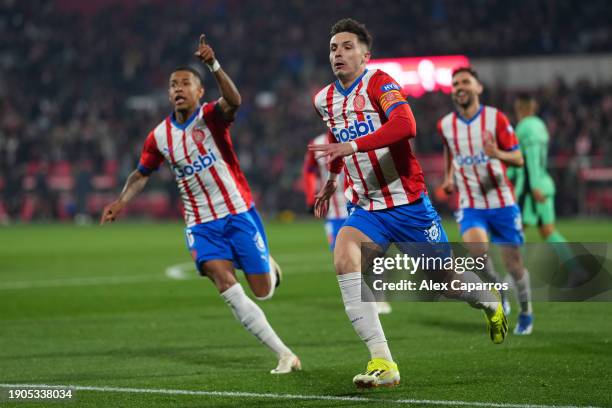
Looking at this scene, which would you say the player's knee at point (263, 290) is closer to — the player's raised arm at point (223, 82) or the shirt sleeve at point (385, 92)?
the player's raised arm at point (223, 82)

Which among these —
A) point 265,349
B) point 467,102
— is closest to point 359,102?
point 265,349

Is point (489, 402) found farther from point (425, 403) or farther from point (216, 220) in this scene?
point (216, 220)

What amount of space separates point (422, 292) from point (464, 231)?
180cm

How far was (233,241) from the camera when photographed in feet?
26.6

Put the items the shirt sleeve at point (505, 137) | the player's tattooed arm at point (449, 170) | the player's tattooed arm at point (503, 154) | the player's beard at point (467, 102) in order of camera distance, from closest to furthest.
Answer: the player's tattooed arm at point (503, 154)
the shirt sleeve at point (505, 137)
the player's beard at point (467, 102)
the player's tattooed arm at point (449, 170)

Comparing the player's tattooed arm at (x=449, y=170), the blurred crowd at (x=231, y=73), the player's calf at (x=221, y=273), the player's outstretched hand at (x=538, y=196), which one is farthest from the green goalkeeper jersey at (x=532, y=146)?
the blurred crowd at (x=231, y=73)

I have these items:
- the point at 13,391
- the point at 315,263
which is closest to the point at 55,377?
the point at 13,391

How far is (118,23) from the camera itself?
42312 millimetres

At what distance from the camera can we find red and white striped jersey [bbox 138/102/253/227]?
8.17 metres

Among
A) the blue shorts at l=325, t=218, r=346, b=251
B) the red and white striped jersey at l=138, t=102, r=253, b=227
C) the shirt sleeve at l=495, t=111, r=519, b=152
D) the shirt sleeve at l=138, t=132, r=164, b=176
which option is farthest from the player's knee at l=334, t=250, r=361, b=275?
the blue shorts at l=325, t=218, r=346, b=251

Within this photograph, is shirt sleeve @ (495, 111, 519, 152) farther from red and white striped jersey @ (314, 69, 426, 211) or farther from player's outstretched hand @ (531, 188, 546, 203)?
red and white striped jersey @ (314, 69, 426, 211)

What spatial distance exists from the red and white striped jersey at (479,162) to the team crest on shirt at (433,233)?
A: 2.99 m

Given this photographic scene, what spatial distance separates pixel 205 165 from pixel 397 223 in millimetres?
1906

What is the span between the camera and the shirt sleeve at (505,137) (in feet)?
32.2
